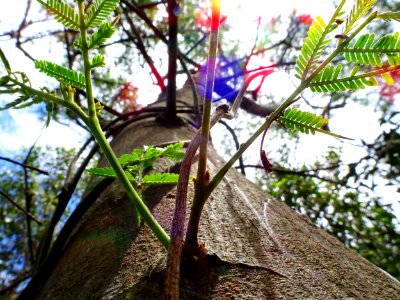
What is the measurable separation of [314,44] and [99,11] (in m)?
0.27

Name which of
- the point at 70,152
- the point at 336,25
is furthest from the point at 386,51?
the point at 70,152

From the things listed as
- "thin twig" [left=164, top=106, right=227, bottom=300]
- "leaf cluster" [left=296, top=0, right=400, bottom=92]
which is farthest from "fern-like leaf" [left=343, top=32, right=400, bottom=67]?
"thin twig" [left=164, top=106, right=227, bottom=300]

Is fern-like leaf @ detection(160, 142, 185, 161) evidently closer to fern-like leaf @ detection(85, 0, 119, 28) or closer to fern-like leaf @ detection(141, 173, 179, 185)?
fern-like leaf @ detection(141, 173, 179, 185)

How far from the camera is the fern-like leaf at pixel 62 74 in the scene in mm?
444

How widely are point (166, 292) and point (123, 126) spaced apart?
151 centimetres

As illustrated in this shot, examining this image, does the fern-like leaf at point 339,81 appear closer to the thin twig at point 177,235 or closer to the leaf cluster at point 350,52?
the leaf cluster at point 350,52

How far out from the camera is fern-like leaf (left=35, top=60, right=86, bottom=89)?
44cm

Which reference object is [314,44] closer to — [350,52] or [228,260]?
[350,52]

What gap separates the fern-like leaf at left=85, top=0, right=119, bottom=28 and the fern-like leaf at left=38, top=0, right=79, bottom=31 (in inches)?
0.6

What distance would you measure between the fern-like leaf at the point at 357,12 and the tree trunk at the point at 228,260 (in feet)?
1.05

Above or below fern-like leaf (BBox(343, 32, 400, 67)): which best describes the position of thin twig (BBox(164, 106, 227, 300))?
below

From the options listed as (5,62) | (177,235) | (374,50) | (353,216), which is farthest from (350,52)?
(353,216)

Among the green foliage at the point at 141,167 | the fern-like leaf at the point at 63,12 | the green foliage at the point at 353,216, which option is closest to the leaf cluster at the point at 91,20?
the fern-like leaf at the point at 63,12

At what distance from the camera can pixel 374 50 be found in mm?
372
